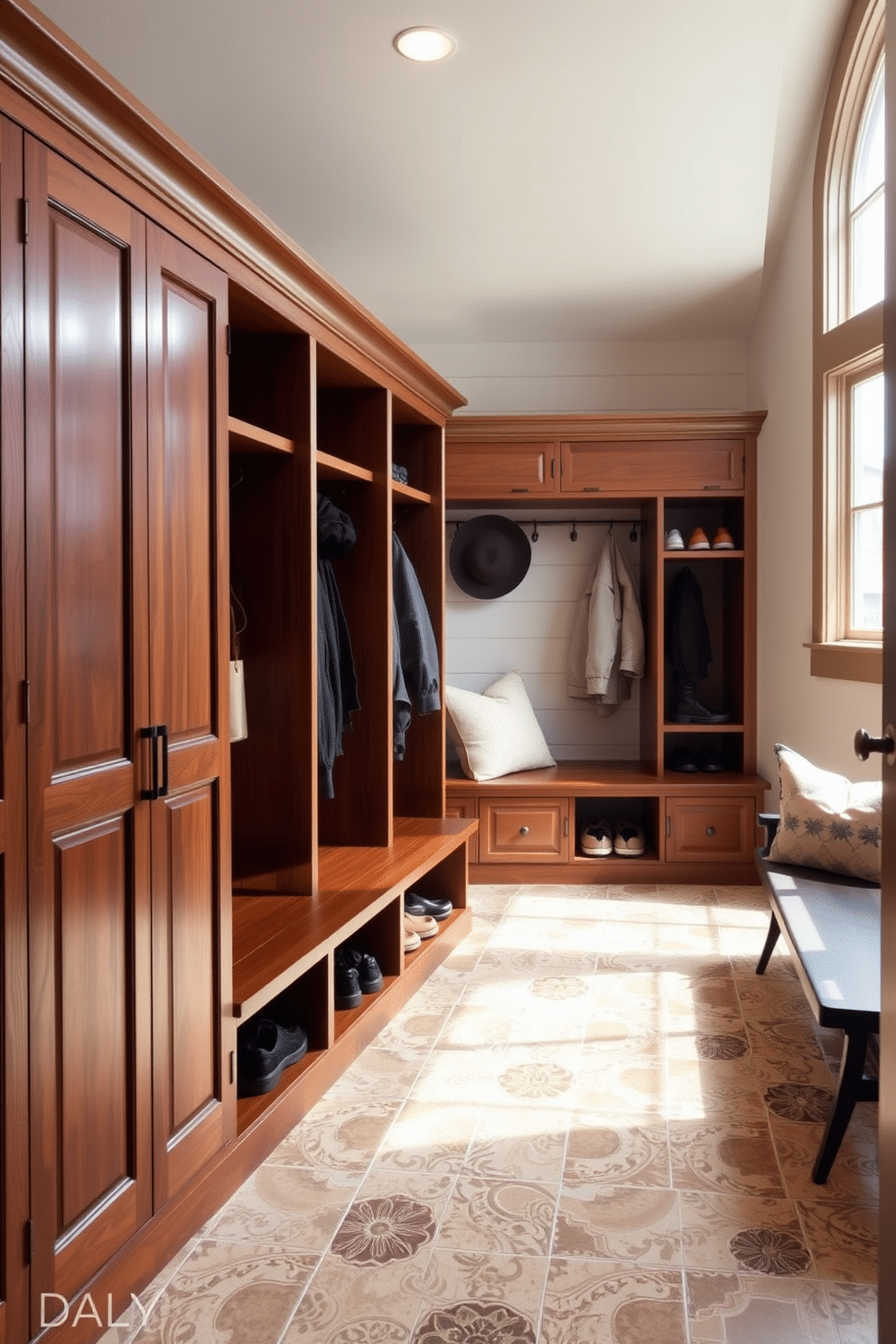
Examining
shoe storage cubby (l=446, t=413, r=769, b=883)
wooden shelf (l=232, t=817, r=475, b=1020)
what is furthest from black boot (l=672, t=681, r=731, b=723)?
wooden shelf (l=232, t=817, r=475, b=1020)

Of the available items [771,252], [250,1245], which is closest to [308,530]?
[250,1245]

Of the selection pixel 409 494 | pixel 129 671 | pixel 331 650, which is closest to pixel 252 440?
pixel 331 650

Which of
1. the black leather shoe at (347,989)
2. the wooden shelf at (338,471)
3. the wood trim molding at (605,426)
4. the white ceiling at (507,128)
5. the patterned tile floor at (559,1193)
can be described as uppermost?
the white ceiling at (507,128)

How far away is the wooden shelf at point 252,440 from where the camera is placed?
2.56 m

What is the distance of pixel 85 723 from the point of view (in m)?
1.76

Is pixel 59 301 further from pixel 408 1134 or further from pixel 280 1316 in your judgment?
pixel 408 1134

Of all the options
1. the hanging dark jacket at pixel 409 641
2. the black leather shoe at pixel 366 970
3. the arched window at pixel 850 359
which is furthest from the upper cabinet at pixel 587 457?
the black leather shoe at pixel 366 970

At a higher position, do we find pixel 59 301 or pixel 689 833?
pixel 59 301

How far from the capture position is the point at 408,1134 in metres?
2.59

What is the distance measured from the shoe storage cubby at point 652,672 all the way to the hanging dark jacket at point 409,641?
127 cm

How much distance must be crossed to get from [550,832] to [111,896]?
3539mm

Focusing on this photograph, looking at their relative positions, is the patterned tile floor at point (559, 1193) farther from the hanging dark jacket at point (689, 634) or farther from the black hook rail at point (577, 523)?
the black hook rail at point (577, 523)

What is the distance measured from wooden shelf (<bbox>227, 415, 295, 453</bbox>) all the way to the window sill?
6.45ft

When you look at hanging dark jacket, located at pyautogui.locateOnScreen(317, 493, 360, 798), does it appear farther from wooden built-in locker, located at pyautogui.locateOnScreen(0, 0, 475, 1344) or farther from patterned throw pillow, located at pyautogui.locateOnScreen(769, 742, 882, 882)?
patterned throw pillow, located at pyautogui.locateOnScreen(769, 742, 882, 882)
